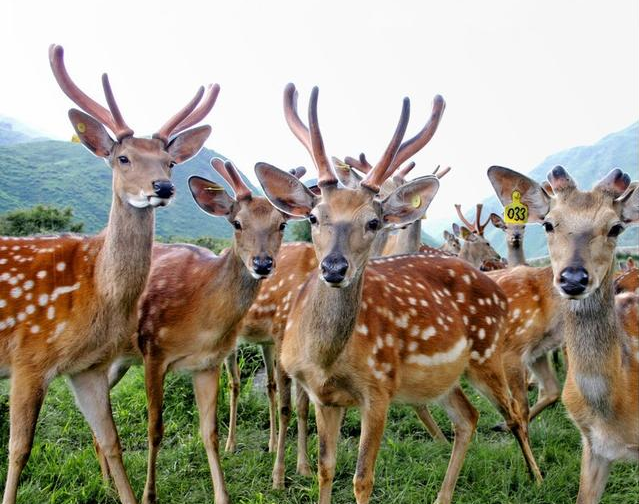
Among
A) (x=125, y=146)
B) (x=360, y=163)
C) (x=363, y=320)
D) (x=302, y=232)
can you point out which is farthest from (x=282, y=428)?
(x=302, y=232)

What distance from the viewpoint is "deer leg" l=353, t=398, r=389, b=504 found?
2994 millimetres

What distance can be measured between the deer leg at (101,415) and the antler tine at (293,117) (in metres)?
1.76

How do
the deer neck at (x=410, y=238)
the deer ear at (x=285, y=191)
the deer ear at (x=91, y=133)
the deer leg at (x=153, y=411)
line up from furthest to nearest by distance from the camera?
the deer neck at (x=410, y=238), the deer leg at (x=153, y=411), the deer ear at (x=91, y=133), the deer ear at (x=285, y=191)

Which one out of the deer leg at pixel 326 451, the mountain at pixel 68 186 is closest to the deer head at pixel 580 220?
the deer leg at pixel 326 451

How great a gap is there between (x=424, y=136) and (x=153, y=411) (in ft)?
7.49

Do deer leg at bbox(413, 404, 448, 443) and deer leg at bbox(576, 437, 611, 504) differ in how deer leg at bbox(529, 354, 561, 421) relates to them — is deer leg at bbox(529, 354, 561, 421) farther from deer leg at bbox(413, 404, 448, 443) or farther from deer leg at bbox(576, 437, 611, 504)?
deer leg at bbox(576, 437, 611, 504)

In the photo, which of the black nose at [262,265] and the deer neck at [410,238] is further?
the deer neck at [410,238]

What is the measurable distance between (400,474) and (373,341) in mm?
1294

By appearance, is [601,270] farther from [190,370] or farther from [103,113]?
[103,113]

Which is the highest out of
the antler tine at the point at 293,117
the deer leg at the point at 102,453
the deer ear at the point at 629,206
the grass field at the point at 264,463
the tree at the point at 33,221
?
the antler tine at the point at 293,117

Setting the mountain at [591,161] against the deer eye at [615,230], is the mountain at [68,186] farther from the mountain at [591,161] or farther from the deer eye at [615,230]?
the mountain at [591,161]

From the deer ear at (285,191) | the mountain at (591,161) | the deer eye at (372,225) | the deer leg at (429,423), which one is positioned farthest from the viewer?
the mountain at (591,161)

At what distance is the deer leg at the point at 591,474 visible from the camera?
9.77 feet

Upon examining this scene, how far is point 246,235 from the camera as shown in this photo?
3.68 meters
